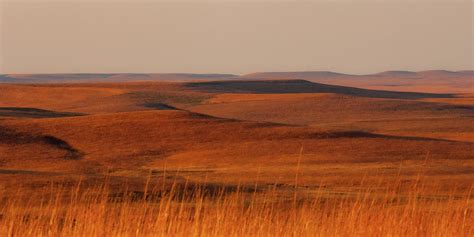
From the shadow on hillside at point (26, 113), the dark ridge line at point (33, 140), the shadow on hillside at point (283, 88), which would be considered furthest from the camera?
the shadow on hillside at point (283, 88)

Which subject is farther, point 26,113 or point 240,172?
point 26,113

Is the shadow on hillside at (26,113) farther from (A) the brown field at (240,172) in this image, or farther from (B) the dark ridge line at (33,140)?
(B) the dark ridge line at (33,140)

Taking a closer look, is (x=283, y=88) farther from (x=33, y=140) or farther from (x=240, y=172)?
(x=240, y=172)

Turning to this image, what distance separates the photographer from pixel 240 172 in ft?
129

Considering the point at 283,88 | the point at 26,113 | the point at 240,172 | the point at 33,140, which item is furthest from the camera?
the point at 283,88

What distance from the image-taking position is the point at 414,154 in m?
47.0

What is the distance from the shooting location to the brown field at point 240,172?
13.8 m

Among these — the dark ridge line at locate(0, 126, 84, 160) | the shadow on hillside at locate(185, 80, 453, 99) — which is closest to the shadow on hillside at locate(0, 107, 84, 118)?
the dark ridge line at locate(0, 126, 84, 160)

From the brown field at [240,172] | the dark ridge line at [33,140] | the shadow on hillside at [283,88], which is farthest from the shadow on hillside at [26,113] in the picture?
the shadow on hillside at [283,88]

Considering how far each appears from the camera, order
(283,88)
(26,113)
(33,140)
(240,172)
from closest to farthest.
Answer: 1. (240,172)
2. (33,140)
3. (26,113)
4. (283,88)

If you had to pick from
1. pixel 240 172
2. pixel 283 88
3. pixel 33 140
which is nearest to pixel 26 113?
pixel 33 140

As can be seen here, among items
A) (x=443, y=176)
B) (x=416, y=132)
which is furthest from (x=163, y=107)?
(x=443, y=176)

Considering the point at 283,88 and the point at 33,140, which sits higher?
the point at 33,140

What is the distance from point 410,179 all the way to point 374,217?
21.3 m
